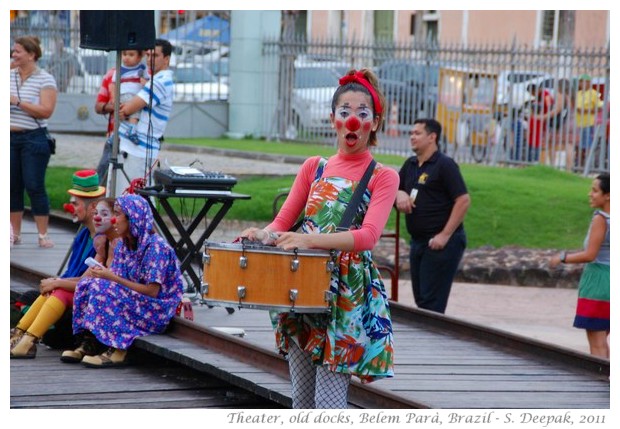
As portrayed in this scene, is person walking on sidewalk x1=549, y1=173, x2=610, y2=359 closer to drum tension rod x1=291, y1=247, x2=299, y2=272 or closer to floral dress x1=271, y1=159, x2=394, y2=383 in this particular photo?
floral dress x1=271, y1=159, x2=394, y2=383

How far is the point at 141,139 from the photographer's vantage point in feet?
37.5

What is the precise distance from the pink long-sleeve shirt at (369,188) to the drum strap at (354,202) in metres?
0.02

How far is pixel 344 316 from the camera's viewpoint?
5.97 m

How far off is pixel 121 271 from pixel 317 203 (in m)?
3.46

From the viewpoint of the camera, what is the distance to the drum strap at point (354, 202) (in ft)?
19.3

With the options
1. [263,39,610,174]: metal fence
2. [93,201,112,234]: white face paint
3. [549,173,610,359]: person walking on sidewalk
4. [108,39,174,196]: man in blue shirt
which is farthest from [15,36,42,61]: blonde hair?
[263,39,610,174]: metal fence

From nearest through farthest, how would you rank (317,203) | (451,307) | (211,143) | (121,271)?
(317,203)
(121,271)
(451,307)
(211,143)

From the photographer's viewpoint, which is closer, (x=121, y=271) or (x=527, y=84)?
(x=121, y=271)

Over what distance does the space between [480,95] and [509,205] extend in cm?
595

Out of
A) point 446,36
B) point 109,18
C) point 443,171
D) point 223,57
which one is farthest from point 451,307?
point 446,36

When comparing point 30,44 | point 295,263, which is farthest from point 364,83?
point 30,44

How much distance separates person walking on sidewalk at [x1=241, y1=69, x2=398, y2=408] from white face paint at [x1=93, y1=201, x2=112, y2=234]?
351cm

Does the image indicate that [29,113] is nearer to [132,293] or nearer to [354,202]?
[132,293]

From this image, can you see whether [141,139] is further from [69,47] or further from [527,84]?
[69,47]
